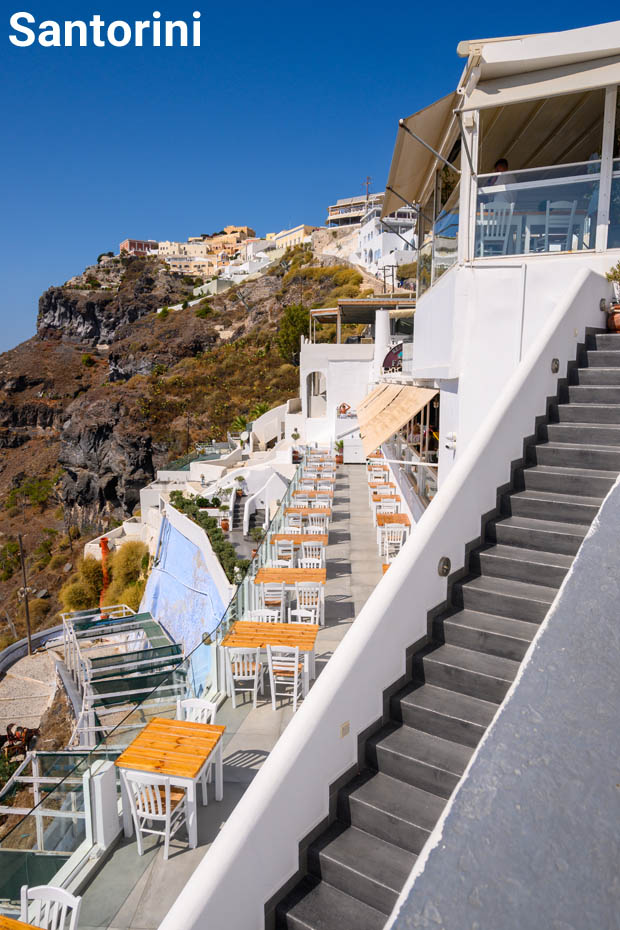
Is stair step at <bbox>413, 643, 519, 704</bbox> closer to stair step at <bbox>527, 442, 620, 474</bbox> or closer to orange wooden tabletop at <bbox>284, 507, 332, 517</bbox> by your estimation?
stair step at <bbox>527, 442, 620, 474</bbox>

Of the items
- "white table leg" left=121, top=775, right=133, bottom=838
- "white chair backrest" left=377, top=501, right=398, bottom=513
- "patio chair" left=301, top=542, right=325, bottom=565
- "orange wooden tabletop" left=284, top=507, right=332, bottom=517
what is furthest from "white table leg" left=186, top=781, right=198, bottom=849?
"white chair backrest" left=377, top=501, right=398, bottom=513

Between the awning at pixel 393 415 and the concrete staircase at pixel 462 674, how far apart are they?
3818 millimetres

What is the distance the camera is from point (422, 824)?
10.1 feet

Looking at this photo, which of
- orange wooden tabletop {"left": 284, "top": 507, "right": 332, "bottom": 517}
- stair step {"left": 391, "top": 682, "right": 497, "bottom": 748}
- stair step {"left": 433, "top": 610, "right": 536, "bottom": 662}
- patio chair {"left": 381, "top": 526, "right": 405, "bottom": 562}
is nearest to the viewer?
stair step {"left": 391, "top": 682, "right": 497, "bottom": 748}

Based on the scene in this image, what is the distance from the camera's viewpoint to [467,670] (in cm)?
359

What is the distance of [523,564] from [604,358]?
2.51 meters

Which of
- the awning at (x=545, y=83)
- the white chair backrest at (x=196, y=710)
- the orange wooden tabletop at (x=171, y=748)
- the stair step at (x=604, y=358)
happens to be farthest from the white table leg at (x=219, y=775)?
the awning at (x=545, y=83)

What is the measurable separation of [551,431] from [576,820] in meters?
3.15

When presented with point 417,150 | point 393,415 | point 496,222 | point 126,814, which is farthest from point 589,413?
point 417,150

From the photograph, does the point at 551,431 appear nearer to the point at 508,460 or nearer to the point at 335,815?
the point at 508,460

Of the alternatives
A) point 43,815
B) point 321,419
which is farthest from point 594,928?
point 321,419

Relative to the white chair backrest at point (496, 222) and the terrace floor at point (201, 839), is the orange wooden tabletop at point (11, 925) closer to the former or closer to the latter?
the terrace floor at point (201, 839)

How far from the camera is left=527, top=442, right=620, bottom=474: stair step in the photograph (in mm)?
4500

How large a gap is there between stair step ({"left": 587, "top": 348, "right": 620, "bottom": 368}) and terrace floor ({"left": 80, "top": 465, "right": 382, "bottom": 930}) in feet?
15.8
